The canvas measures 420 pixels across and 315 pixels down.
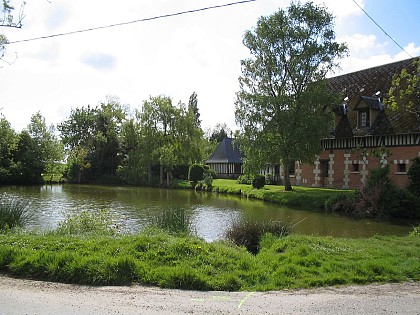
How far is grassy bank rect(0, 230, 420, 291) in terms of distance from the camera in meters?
6.35

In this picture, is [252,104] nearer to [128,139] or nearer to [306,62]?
[306,62]

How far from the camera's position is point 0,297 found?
538 cm

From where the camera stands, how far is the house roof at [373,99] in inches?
1044

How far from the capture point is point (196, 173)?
44.0m

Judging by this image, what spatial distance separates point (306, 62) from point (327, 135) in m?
5.87

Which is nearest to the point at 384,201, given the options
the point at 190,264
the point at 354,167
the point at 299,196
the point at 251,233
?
the point at 299,196

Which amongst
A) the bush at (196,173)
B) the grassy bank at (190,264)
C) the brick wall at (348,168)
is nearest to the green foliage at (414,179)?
the brick wall at (348,168)

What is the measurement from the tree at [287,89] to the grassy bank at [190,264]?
66.1 ft

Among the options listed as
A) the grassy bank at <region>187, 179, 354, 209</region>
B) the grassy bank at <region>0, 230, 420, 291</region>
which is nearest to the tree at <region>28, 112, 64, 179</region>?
the grassy bank at <region>187, 179, 354, 209</region>

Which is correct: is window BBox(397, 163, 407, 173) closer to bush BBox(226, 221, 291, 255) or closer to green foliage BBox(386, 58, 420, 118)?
green foliage BBox(386, 58, 420, 118)

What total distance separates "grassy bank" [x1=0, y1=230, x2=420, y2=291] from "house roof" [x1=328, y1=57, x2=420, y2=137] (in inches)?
792

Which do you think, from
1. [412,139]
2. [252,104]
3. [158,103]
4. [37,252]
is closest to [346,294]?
[37,252]

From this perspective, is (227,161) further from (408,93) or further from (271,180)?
(408,93)

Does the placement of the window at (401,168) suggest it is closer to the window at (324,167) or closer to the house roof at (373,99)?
the house roof at (373,99)
